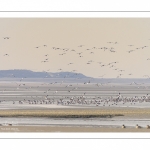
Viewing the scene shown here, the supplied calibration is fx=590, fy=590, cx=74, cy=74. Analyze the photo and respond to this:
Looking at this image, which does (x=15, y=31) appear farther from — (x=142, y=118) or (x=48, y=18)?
(x=142, y=118)

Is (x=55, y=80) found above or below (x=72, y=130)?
above
